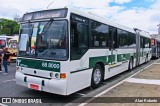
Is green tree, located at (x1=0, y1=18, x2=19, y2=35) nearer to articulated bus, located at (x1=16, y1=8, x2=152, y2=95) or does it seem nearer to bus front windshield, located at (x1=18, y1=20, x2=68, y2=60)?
articulated bus, located at (x1=16, y1=8, x2=152, y2=95)

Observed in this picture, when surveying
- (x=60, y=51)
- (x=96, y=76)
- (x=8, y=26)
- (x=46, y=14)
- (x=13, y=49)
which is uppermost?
(x=8, y=26)

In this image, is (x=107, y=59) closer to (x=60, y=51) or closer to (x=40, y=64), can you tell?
(x=60, y=51)

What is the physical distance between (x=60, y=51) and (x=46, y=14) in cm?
144

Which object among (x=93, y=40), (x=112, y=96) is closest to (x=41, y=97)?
(x=112, y=96)

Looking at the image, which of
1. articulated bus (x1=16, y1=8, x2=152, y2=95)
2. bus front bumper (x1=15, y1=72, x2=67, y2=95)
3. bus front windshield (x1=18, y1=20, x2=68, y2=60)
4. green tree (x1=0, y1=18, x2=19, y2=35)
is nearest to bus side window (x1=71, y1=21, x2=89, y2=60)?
articulated bus (x1=16, y1=8, x2=152, y2=95)

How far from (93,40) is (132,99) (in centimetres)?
272

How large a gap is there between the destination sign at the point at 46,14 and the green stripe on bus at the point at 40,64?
1469 millimetres

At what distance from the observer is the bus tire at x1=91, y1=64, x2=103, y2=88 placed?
8455mm

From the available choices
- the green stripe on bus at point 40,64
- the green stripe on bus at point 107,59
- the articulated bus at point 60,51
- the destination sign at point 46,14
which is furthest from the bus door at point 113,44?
the green stripe on bus at point 40,64

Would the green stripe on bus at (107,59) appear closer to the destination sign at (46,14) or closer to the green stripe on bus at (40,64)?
the green stripe on bus at (40,64)

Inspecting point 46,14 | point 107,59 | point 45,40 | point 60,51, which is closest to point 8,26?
point 107,59

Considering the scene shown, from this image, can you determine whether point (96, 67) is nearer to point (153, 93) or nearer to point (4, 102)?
point (153, 93)

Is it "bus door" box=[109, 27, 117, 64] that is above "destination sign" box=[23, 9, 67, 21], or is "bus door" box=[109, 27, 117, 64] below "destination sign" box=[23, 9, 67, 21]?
below

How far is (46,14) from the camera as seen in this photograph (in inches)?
279
